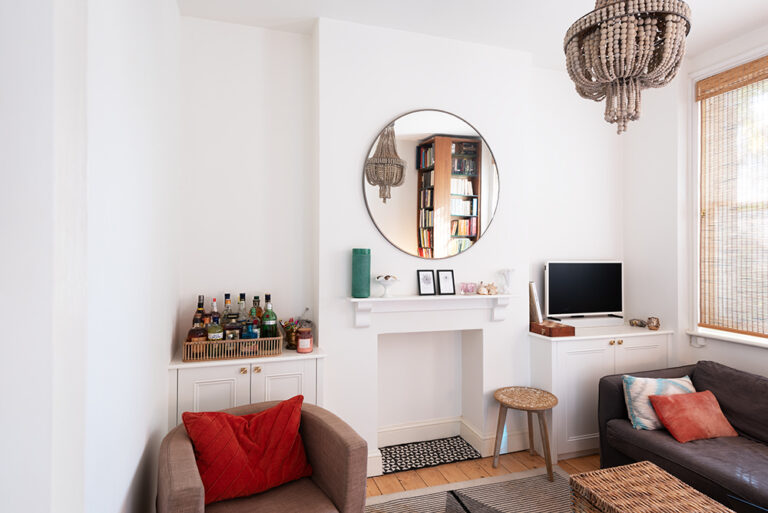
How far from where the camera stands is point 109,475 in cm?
117

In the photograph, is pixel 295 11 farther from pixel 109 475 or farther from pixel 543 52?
pixel 109 475

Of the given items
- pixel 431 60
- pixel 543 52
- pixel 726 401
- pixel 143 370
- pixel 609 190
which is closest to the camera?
pixel 143 370

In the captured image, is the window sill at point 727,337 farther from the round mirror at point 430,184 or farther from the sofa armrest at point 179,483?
the sofa armrest at point 179,483

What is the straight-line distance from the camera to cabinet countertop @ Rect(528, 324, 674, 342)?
2924 mm

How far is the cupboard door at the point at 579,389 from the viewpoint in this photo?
290cm

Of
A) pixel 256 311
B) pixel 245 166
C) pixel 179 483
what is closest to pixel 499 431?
pixel 256 311

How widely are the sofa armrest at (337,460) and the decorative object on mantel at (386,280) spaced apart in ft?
3.25

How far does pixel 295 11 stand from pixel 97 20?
1.81 m

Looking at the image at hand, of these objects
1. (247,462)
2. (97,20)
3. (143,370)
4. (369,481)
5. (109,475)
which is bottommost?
(369,481)

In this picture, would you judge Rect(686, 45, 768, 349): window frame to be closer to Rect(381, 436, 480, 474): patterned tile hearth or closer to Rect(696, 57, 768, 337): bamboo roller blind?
Rect(696, 57, 768, 337): bamboo roller blind

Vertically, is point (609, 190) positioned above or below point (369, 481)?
above

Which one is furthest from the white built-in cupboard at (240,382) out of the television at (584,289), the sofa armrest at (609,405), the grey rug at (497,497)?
the television at (584,289)

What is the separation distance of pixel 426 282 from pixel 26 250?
7.73 ft

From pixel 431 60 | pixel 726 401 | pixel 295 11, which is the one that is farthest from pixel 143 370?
pixel 726 401
